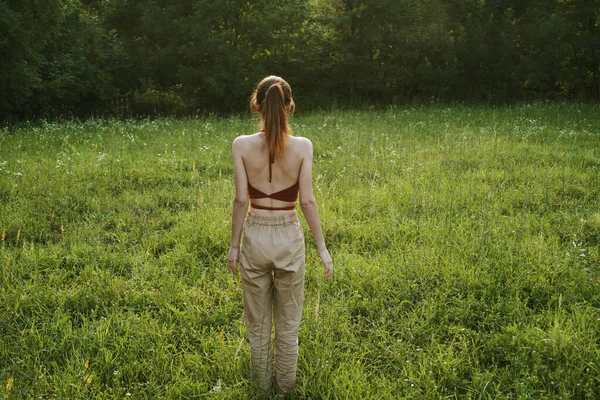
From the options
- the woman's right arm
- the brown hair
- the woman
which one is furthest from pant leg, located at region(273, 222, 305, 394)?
the brown hair

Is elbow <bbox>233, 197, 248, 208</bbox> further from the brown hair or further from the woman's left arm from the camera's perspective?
the brown hair

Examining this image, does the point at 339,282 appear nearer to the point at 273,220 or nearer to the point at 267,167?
the point at 273,220

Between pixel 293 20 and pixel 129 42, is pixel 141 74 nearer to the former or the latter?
pixel 129 42

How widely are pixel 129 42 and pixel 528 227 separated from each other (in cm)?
2264

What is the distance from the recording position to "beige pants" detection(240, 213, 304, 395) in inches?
126

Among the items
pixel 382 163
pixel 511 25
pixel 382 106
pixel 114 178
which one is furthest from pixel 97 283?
pixel 511 25

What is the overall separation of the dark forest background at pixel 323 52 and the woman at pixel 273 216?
18800mm

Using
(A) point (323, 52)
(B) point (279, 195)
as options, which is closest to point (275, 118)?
(B) point (279, 195)

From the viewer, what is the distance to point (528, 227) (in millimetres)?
5984

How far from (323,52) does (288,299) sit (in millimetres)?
23108

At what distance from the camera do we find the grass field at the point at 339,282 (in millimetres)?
3697

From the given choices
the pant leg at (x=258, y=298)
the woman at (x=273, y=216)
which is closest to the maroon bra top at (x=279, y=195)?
the woman at (x=273, y=216)

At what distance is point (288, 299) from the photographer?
3326 mm

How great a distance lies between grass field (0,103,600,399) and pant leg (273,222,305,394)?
0.84 feet
